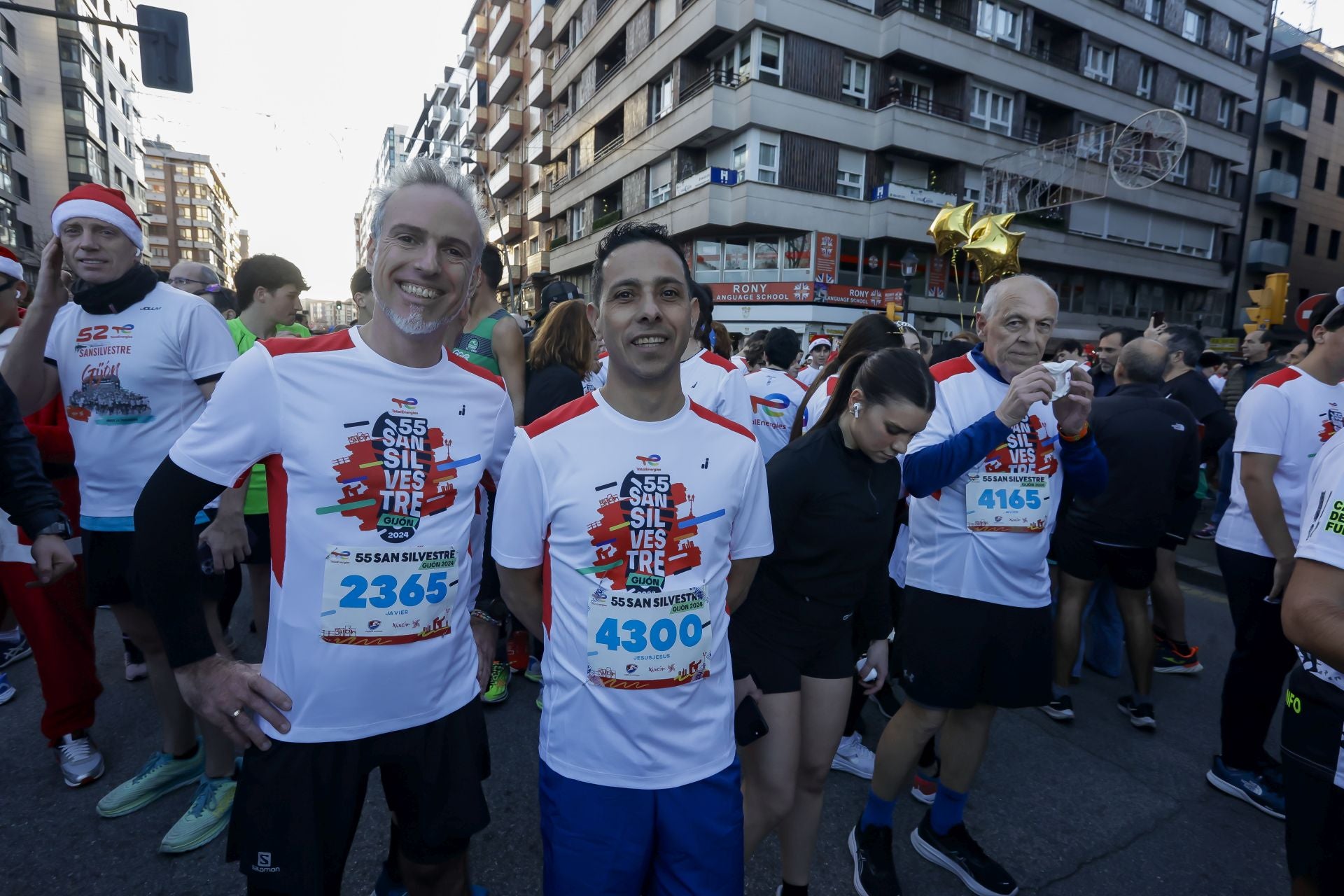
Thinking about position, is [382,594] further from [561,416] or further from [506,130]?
[506,130]

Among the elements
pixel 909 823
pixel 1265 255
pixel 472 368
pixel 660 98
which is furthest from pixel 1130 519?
pixel 1265 255

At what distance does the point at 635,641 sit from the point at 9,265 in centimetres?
370

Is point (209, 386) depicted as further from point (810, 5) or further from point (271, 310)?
point (810, 5)

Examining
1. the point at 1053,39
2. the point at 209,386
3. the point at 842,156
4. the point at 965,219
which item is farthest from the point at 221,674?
the point at 1053,39

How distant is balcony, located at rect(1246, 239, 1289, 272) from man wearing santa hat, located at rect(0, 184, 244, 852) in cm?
4413

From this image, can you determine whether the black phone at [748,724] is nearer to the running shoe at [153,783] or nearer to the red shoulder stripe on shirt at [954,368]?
the red shoulder stripe on shirt at [954,368]

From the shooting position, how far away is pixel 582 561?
161 cm

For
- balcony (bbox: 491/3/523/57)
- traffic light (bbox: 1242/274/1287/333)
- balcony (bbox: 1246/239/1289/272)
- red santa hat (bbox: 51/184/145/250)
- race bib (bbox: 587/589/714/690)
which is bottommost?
race bib (bbox: 587/589/714/690)

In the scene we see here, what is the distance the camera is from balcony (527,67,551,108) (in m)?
36.6

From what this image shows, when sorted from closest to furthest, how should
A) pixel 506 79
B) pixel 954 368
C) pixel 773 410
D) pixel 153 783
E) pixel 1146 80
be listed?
pixel 954 368 < pixel 153 783 < pixel 773 410 < pixel 1146 80 < pixel 506 79

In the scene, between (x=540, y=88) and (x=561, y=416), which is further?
(x=540, y=88)

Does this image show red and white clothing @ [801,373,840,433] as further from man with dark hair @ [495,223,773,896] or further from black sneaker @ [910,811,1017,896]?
man with dark hair @ [495,223,773,896]

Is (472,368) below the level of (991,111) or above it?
below

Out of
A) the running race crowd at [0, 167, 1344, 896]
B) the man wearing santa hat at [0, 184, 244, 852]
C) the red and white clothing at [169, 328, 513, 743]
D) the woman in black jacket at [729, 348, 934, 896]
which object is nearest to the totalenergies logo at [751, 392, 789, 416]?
the running race crowd at [0, 167, 1344, 896]
